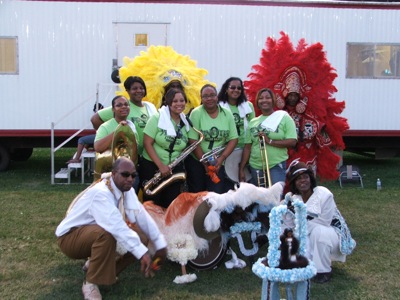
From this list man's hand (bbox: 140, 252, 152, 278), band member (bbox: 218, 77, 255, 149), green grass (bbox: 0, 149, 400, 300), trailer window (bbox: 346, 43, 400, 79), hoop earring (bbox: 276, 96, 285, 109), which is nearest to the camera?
man's hand (bbox: 140, 252, 152, 278)

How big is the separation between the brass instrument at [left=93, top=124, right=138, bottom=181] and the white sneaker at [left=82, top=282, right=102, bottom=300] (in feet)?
3.31

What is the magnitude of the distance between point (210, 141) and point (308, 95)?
139 cm

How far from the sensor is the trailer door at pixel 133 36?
28.6ft

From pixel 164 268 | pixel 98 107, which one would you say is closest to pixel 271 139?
pixel 164 268

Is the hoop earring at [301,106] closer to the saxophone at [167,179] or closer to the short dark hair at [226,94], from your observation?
the short dark hair at [226,94]

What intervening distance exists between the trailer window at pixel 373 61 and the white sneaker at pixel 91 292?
285 inches

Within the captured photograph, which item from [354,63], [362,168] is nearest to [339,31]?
[354,63]

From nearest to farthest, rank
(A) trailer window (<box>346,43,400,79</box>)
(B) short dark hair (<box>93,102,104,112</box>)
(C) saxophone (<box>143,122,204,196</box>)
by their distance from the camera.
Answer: (C) saxophone (<box>143,122,204,196</box>), (B) short dark hair (<box>93,102,104,112</box>), (A) trailer window (<box>346,43,400,79</box>)

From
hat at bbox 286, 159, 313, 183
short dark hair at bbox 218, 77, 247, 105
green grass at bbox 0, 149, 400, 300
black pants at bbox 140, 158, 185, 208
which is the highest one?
short dark hair at bbox 218, 77, 247, 105

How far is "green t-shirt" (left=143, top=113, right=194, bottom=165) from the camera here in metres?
4.28

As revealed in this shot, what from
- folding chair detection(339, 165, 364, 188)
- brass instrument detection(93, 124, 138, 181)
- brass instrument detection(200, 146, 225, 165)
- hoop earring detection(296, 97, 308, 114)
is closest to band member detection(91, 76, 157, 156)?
brass instrument detection(93, 124, 138, 181)

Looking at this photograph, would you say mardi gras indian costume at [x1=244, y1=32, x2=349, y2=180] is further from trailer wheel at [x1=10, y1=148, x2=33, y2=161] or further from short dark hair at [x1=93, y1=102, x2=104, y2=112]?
trailer wheel at [x1=10, y1=148, x2=33, y2=161]

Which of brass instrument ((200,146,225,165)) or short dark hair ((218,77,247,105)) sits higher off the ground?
short dark hair ((218,77,247,105))

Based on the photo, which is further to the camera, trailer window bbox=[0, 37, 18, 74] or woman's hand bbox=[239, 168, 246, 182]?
trailer window bbox=[0, 37, 18, 74]
